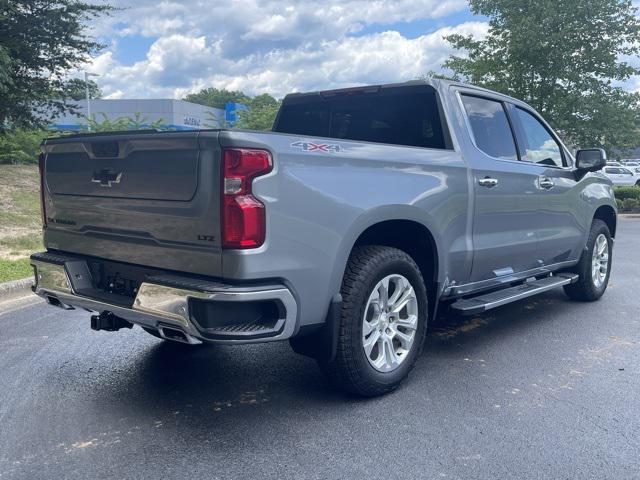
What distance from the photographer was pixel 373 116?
16.1 ft

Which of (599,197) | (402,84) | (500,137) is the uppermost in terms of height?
(402,84)

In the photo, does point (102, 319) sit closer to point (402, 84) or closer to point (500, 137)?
point (402, 84)

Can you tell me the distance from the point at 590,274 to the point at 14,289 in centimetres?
623

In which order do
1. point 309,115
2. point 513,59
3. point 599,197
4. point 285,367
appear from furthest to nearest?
point 513,59
point 599,197
point 309,115
point 285,367

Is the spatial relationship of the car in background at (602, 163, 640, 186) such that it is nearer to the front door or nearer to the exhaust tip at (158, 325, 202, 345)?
the front door

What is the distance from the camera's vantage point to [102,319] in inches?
142

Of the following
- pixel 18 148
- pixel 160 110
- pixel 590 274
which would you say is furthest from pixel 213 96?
pixel 590 274

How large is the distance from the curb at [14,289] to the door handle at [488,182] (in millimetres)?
5157

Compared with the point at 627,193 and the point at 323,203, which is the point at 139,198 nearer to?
the point at 323,203

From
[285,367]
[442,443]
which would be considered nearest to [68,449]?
[285,367]

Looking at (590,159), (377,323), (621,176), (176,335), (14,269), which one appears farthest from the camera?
(621,176)

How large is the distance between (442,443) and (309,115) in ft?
10.5

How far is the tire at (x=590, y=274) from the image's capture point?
6.14 metres

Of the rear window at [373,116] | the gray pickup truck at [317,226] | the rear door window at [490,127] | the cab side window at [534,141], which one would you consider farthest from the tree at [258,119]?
the gray pickup truck at [317,226]
